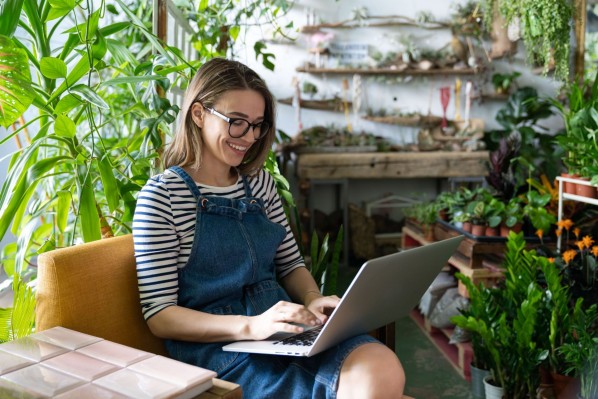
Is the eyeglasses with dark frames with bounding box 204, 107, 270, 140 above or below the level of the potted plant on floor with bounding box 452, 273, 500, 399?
above

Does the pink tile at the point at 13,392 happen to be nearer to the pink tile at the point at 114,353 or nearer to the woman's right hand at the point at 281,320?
the pink tile at the point at 114,353

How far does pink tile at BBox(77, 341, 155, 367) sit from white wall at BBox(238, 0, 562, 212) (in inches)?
172

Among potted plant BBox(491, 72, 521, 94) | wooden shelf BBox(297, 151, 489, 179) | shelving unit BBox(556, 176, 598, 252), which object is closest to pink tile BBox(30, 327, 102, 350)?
shelving unit BBox(556, 176, 598, 252)

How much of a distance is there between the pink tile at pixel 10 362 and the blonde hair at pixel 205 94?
0.65 meters

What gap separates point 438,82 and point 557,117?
1.08 m

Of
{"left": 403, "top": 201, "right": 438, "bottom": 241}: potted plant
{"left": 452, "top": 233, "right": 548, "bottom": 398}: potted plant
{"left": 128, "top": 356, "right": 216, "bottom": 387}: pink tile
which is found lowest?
{"left": 452, "top": 233, "right": 548, "bottom": 398}: potted plant

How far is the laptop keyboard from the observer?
1.36 metres

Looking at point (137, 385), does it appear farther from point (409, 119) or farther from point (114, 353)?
point (409, 119)

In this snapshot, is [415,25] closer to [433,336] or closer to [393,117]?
[393,117]

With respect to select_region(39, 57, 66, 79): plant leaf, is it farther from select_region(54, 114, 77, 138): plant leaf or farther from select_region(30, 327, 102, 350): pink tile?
select_region(30, 327, 102, 350): pink tile

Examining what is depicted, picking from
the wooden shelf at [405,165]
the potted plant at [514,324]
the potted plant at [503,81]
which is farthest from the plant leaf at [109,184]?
the potted plant at [503,81]

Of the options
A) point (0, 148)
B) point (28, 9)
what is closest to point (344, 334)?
point (28, 9)

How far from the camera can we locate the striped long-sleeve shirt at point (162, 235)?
1443 mm

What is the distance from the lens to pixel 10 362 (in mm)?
1081
